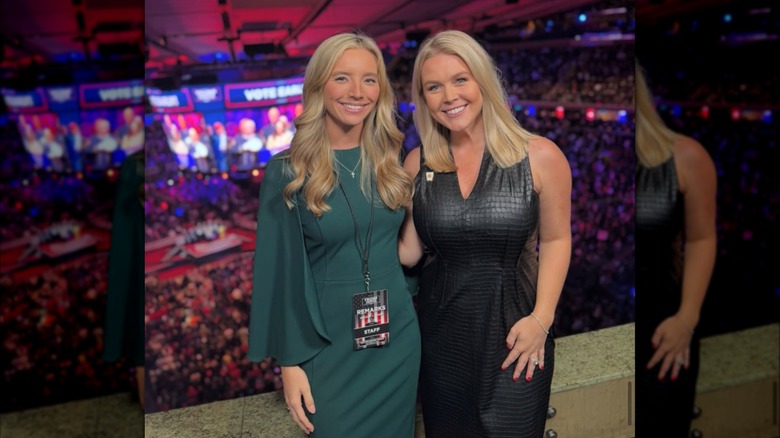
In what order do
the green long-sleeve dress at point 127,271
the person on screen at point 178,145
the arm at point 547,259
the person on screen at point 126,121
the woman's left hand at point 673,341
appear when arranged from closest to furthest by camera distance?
the woman's left hand at point 673,341
the arm at point 547,259
the person on screen at point 178,145
the green long-sleeve dress at point 127,271
the person on screen at point 126,121

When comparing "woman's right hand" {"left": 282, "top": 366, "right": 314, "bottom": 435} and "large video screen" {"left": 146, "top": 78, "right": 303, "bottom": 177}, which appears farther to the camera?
"large video screen" {"left": 146, "top": 78, "right": 303, "bottom": 177}

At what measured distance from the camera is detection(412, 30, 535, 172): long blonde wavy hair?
6.05 ft

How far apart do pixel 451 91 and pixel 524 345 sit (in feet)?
2.48

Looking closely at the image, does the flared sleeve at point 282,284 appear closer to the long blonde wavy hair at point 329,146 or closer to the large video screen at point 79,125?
the long blonde wavy hair at point 329,146

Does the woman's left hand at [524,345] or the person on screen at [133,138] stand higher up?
the person on screen at [133,138]

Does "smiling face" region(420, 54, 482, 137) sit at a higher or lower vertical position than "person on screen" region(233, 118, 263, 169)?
higher

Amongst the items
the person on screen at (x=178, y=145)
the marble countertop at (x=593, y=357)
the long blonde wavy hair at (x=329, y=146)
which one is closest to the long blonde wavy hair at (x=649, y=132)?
the long blonde wavy hair at (x=329, y=146)

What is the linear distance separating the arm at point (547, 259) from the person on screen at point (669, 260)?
15.6 inches

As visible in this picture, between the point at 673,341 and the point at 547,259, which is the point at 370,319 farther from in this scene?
the point at 673,341

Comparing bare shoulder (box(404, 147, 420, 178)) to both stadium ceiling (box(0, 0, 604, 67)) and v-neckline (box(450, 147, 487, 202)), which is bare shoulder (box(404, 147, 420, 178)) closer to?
v-neckline (box(450, 147, 487, 202))

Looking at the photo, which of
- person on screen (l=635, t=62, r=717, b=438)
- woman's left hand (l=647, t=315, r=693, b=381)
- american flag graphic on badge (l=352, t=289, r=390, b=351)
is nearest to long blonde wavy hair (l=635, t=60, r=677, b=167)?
person on screen (l=635, t=62, r=717, b=438)

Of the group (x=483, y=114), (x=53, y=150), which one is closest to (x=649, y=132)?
(x=483, y=114)

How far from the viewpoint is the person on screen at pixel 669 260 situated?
1.35 m

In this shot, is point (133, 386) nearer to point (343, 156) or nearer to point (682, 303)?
point (343, 156)
